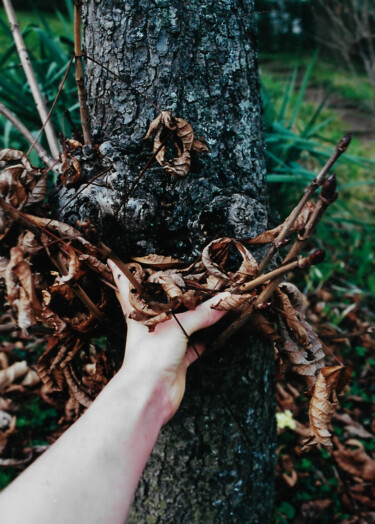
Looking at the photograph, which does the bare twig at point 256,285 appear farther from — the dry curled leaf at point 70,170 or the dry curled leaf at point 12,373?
the dry curled leaf at point 12,373

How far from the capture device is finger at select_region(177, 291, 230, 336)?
88 centimetres

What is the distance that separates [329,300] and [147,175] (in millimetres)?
2048

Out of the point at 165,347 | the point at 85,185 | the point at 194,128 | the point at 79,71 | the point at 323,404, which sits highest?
the point at 79,71

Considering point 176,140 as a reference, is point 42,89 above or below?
below

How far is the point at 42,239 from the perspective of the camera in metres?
0.93

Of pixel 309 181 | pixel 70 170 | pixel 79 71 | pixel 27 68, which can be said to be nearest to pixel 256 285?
pixel 70 170

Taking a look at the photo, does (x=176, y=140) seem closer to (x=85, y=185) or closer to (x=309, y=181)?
(x=85, y=185)

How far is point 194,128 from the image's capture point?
103 centimetres

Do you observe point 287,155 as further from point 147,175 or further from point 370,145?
point 370,145

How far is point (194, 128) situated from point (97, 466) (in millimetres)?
786

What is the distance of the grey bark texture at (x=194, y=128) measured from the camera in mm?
992

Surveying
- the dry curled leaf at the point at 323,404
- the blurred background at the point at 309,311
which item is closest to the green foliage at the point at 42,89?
the blurred background at the point at 309,311

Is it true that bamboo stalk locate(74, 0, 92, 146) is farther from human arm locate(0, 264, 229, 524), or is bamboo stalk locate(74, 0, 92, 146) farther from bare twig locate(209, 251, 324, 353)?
bare twig locate(209, 251, 324, 353)

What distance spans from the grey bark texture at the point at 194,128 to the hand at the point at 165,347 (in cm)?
17
